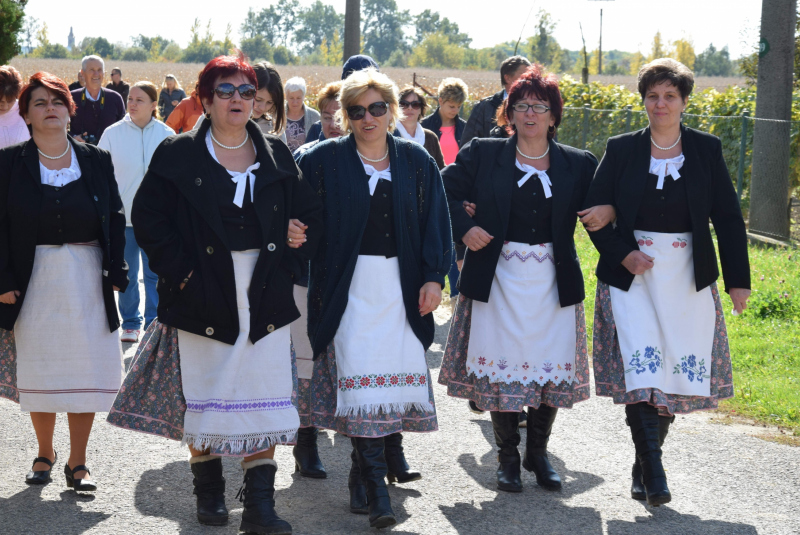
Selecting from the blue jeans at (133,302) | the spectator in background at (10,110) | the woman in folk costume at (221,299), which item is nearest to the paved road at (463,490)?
the woman in folk costume at (221,299)

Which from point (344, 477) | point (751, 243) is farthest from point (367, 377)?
point (751, 243)

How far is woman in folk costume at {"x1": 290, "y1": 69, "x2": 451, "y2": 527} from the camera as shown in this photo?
14.6 ft

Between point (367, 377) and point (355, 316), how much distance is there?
0.93ft

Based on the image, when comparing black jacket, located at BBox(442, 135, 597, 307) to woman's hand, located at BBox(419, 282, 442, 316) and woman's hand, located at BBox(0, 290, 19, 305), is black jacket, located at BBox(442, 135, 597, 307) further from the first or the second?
woman's hand, located at BBox(0, 290, 19, 305)

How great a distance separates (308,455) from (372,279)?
113 cm

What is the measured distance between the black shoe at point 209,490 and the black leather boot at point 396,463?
91 cm

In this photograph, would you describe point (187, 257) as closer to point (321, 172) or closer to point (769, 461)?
point (321, 172)

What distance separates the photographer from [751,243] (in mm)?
12203

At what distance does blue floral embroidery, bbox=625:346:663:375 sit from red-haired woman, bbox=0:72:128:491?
255 cm

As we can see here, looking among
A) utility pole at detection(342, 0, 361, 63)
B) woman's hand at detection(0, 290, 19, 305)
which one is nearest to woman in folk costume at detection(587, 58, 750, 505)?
woman's hand at detection(0, 290, 19, 305)

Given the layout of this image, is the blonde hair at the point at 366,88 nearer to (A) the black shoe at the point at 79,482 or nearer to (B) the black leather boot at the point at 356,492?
(B) the black leather boot at the point at 356,492

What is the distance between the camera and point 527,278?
4910 millimetres

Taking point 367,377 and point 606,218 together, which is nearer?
point 367,377

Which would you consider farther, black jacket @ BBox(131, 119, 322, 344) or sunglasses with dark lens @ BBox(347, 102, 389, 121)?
sunglasses with dark lens @ BBox(347, 102, 389, 121)
